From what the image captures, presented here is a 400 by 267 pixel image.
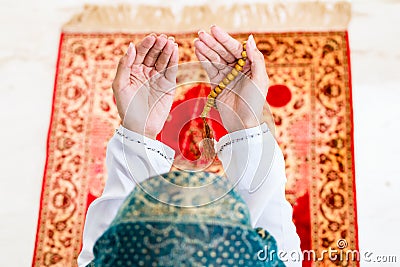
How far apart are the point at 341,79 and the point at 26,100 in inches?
31.9

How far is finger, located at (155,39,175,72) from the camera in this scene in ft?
2.63

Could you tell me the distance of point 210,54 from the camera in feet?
2.63

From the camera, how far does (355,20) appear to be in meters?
1.43

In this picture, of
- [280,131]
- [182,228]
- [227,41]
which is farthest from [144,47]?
[280,131]

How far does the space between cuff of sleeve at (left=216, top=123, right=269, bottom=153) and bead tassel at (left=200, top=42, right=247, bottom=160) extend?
53mm

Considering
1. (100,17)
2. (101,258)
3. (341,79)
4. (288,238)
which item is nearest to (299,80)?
(341,79)

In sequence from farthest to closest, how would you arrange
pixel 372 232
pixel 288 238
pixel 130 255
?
pixel 372 232 → pixel 288 238 → pixel 130 255

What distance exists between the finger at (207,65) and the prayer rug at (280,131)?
1.23 ft

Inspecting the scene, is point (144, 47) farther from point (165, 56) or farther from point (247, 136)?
point (247, 136)

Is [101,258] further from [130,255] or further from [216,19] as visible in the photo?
[216,19]

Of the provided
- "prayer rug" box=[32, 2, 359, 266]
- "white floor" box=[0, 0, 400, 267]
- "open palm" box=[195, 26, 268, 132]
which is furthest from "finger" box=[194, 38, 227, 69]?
"white floor" box=[0, 0, 400, 267]

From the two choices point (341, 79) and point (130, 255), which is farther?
point (341, 79)

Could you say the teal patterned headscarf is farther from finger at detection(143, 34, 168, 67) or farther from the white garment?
finger at detection(143, 34, 168, 67)

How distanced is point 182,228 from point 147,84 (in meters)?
0.32
